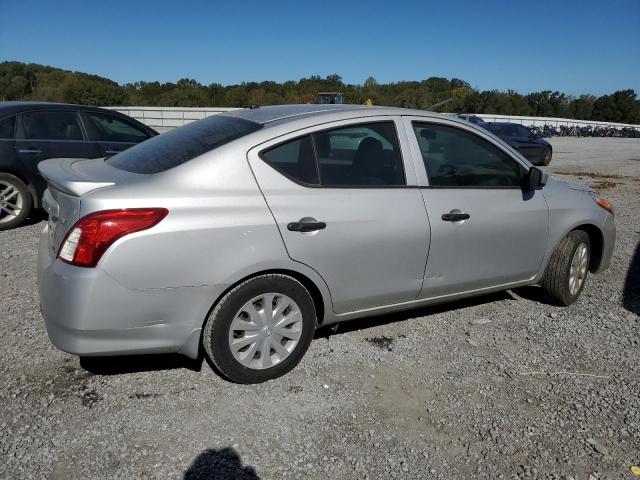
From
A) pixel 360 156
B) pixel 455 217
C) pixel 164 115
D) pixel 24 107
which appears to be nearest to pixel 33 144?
pixel 24 107

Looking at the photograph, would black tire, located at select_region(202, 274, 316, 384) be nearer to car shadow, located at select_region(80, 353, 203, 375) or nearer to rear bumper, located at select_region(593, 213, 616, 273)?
car shadow, located at select_region(80, 353, 203, 375)

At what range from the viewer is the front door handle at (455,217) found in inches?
140

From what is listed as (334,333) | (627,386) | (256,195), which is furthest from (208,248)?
(627,386)

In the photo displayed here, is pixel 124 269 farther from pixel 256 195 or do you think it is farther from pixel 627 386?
pixel 627 386

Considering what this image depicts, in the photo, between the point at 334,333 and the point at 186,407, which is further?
the point at 334,333

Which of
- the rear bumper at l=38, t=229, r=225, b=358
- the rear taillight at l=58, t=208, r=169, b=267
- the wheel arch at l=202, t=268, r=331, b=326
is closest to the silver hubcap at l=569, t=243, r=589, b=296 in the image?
the wheel arch at l=202, t=268, r=331, b=326

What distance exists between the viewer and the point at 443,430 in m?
2.78

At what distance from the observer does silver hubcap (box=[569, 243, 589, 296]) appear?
14.5ft

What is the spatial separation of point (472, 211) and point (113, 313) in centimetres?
240

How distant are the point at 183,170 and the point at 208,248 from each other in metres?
0.46

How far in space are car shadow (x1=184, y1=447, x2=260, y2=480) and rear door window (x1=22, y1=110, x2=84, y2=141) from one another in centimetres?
561

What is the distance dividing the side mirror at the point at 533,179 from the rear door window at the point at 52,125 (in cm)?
563

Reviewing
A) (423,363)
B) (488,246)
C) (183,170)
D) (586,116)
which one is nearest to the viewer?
(183,170)

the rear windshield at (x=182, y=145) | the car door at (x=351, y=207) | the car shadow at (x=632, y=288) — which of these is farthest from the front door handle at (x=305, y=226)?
the car shadow at (x=632, y=288)
